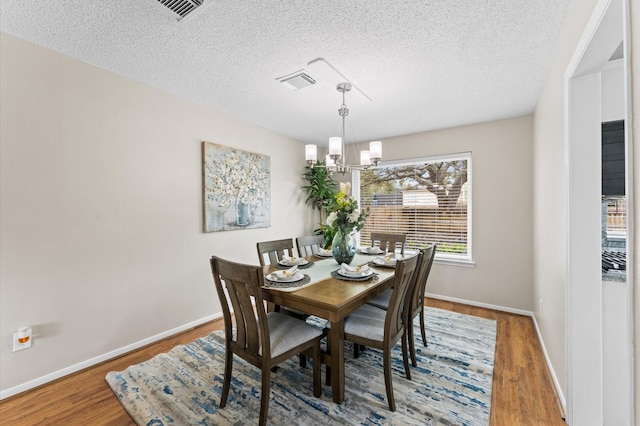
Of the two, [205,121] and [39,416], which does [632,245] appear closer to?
[39,416]

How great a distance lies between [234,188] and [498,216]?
3.43 m

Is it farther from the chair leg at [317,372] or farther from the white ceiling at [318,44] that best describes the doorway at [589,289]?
the chair leg at [317,372]

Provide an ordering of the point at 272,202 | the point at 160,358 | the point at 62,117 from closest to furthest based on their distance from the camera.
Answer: the point at 62,117 < the point at 160,358 < the point at 272,202

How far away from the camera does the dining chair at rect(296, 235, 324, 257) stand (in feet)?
9.79

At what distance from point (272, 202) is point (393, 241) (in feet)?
6.04

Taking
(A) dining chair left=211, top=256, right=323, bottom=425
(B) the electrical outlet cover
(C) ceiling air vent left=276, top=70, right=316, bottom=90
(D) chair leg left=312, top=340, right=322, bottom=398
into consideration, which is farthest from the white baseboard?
(B) the electrical outlet cover

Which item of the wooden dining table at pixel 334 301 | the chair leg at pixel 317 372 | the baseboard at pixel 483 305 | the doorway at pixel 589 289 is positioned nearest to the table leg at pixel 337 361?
the wooden dining table at pixel 334 301

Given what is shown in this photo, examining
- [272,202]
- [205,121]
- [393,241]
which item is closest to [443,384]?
[393,241]

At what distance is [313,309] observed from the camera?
5.53 feet

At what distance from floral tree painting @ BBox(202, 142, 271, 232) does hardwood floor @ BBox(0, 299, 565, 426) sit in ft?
4.88

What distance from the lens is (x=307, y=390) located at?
6.32ft

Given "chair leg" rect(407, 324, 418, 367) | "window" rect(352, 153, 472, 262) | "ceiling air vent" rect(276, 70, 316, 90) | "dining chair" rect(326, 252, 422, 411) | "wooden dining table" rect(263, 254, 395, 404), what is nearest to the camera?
"wooden dining table" rect(263, 254, 395, 404)

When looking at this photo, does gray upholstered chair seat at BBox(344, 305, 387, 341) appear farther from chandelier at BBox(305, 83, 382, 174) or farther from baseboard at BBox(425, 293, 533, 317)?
baseboard at BBox(425, 293, 533, 317)

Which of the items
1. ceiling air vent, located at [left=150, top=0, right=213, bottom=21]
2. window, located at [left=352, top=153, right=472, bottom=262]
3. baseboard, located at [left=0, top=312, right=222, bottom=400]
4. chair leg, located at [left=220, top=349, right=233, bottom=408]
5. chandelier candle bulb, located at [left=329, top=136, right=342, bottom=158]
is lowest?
baseboard, located at [left=0, top=312, right=222, bottom=400]
